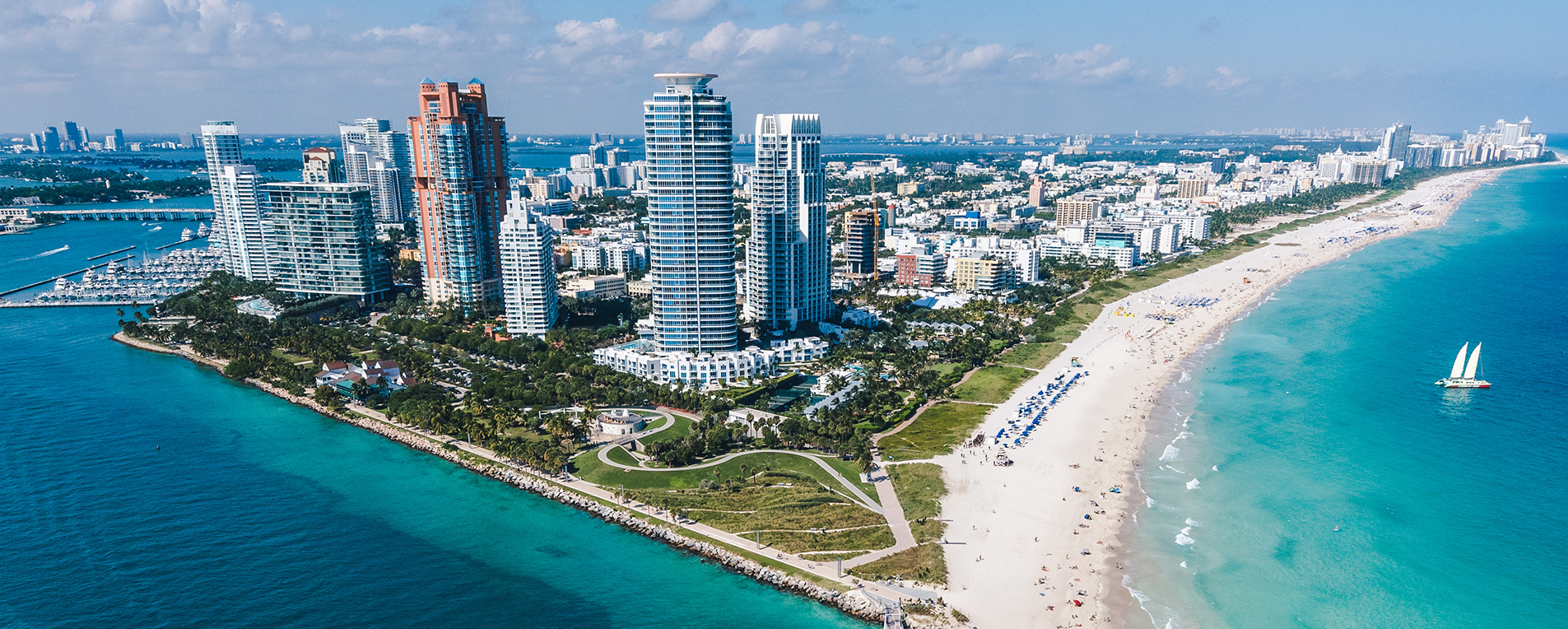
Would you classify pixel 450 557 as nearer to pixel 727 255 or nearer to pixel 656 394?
pixel 656 394

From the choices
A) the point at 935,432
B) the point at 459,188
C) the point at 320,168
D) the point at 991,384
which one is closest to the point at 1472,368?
the point at 991,384

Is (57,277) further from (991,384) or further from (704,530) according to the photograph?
(991,384)

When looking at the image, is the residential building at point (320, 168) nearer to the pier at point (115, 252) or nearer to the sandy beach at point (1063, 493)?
the pier at point (115, 252)

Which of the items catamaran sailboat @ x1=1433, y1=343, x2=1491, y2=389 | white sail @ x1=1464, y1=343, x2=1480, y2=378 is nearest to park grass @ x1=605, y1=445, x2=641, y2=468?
catamaran sailboat @ x1=1433, y1=343, x2=1491, y2=389

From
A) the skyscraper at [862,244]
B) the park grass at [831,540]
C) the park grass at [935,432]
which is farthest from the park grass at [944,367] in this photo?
the skyscraper at [862,244]

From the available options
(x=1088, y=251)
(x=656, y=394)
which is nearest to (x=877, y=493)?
(x=656, y=394)
